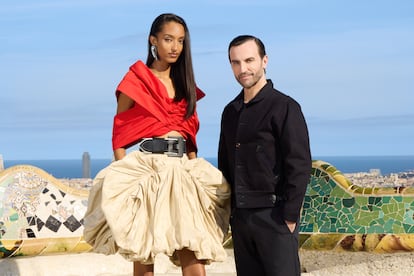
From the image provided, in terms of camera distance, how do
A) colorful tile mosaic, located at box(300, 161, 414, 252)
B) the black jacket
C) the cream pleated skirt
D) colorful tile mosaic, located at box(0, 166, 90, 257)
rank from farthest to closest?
colorful tile mosaic, located at box(0, 166, 90, 257)
colorful tile mosaic, located at box(300, 161, 414, 252)
the cream pleated skirt
the black jacket

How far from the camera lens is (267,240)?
176 inches

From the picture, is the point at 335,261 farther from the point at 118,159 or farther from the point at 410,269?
the point at 118,159

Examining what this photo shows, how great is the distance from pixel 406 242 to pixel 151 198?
14.6 ft

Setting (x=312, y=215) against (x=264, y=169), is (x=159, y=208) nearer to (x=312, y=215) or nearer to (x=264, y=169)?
(x=264, y=169)

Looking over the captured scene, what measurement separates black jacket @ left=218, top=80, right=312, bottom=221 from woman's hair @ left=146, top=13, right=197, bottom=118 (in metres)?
0.34

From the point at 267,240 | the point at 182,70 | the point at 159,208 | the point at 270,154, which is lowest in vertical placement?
the point at 267,240

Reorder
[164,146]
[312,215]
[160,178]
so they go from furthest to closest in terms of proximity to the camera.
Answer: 1. [312,215]
2. [164,146]
3. [160,178]

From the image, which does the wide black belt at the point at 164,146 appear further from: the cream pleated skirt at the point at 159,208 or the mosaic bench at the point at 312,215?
the mosaic bench at the point at 312,215

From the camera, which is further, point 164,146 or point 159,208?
point 164,146

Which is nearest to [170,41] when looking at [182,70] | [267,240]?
[182,70]

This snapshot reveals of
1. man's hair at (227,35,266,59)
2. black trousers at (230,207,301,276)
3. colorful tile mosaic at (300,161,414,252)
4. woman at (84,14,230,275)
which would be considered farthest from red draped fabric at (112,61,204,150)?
colorful tile mosaic at (300,161,414,252)

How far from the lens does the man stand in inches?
173

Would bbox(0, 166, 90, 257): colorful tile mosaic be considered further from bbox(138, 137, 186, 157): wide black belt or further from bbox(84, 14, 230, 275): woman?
bbox(138, 137, 186, 157): wide black belt

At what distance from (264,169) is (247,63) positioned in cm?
59
